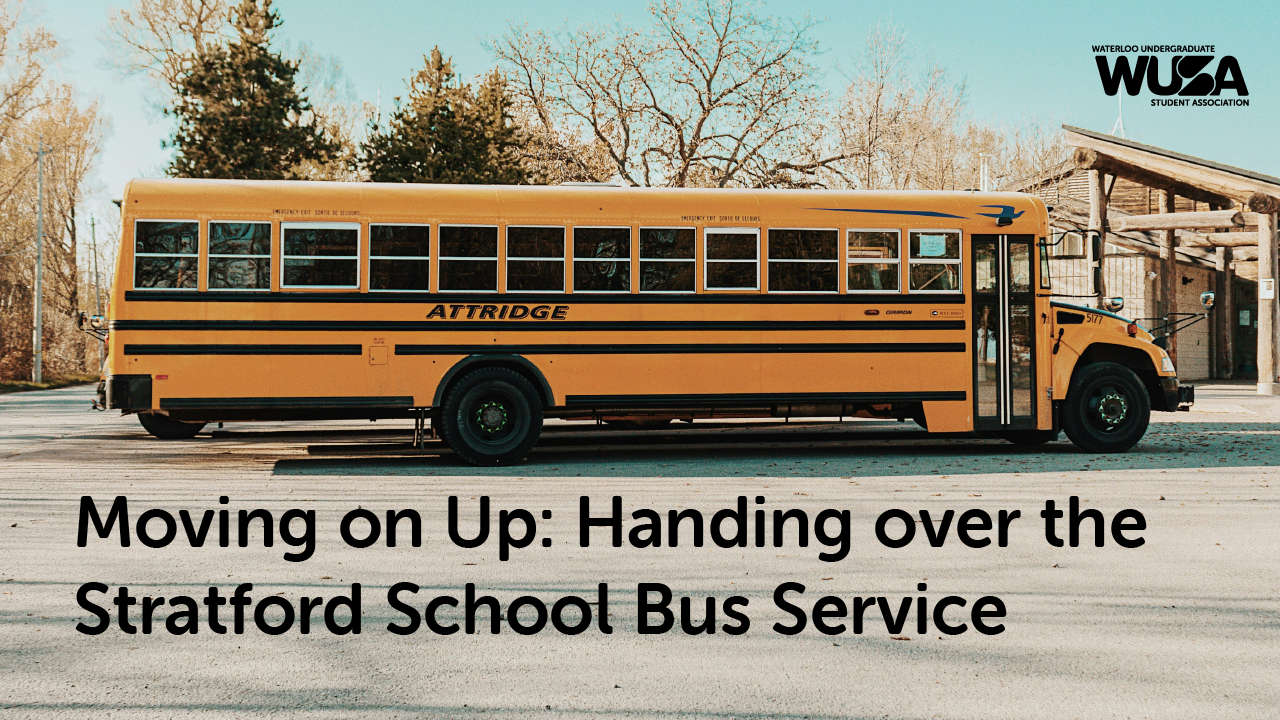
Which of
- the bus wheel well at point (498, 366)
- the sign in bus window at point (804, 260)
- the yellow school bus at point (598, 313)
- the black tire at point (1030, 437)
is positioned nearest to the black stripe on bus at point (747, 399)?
the yellow school bus at point (598, 313)

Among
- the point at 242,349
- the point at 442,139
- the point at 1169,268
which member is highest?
the point at 442,139

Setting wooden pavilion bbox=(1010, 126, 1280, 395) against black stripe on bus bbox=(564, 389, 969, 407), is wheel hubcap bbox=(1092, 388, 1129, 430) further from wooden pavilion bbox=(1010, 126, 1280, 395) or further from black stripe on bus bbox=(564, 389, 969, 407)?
wooden pavilion bbox=(1010, 126, 1280, 395)

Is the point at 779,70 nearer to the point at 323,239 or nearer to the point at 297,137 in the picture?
the point at 297,137

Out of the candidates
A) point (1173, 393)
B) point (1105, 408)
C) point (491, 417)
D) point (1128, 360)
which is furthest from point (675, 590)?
point (1173, 393)

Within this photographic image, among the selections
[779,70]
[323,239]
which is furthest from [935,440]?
[779,70]

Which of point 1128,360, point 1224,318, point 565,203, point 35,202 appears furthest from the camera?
point 35,202

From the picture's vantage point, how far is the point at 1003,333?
11.6 meters

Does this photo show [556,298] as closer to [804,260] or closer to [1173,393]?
[804,260]

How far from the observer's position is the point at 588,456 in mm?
11648

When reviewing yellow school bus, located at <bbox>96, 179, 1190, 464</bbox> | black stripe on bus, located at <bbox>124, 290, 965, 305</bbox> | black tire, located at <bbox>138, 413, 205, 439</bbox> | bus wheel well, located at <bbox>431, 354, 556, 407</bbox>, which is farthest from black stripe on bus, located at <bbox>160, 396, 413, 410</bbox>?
black tire, located at <bbox>138, 413, 205, 439</bbox>

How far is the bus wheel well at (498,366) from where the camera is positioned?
35.0ft

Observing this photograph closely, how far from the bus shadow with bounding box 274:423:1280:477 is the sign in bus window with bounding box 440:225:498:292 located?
1914 mm

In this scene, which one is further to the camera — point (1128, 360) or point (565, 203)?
point (1128, 360)

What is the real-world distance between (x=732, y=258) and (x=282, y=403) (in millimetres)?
4922
